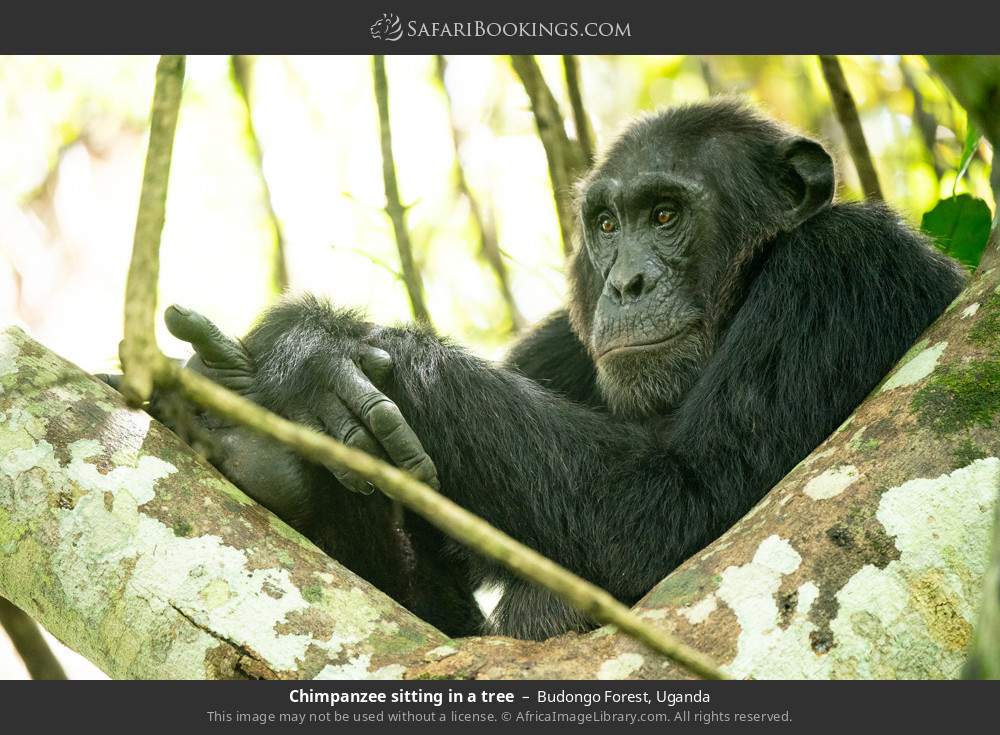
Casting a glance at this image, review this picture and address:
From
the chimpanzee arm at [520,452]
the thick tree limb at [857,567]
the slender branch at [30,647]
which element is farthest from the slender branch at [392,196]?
the thick tree limb at [857,567]

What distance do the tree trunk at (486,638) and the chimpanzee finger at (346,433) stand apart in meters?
0.45

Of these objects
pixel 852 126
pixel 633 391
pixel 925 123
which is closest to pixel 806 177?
pixel 633 391

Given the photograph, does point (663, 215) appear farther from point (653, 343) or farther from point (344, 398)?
point (344, 398)

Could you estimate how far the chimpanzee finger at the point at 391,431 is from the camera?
3676 millimetres

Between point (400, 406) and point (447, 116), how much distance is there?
495 cm

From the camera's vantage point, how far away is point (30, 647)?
17.0ft

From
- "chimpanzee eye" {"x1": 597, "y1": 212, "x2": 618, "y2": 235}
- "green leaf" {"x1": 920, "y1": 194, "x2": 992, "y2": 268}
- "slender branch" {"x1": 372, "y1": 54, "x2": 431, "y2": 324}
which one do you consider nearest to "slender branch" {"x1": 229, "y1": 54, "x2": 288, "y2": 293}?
"slender branch" {"x1": 372, "y1": 54, "x2": 431, "y2": 324}

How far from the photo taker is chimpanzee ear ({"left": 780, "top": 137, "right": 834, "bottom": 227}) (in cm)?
489

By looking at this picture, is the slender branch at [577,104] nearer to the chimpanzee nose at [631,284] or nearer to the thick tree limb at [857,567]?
the chimpanzee nose at [631,284]

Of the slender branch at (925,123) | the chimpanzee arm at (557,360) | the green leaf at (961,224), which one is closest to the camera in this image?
the green leaf at (961,224)

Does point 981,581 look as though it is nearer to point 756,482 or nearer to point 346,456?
point 756,482

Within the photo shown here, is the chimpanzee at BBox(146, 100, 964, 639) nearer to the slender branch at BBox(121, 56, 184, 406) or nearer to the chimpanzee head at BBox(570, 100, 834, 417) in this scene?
the chimpanzee head at BBox(570, 100, 834, 417)
